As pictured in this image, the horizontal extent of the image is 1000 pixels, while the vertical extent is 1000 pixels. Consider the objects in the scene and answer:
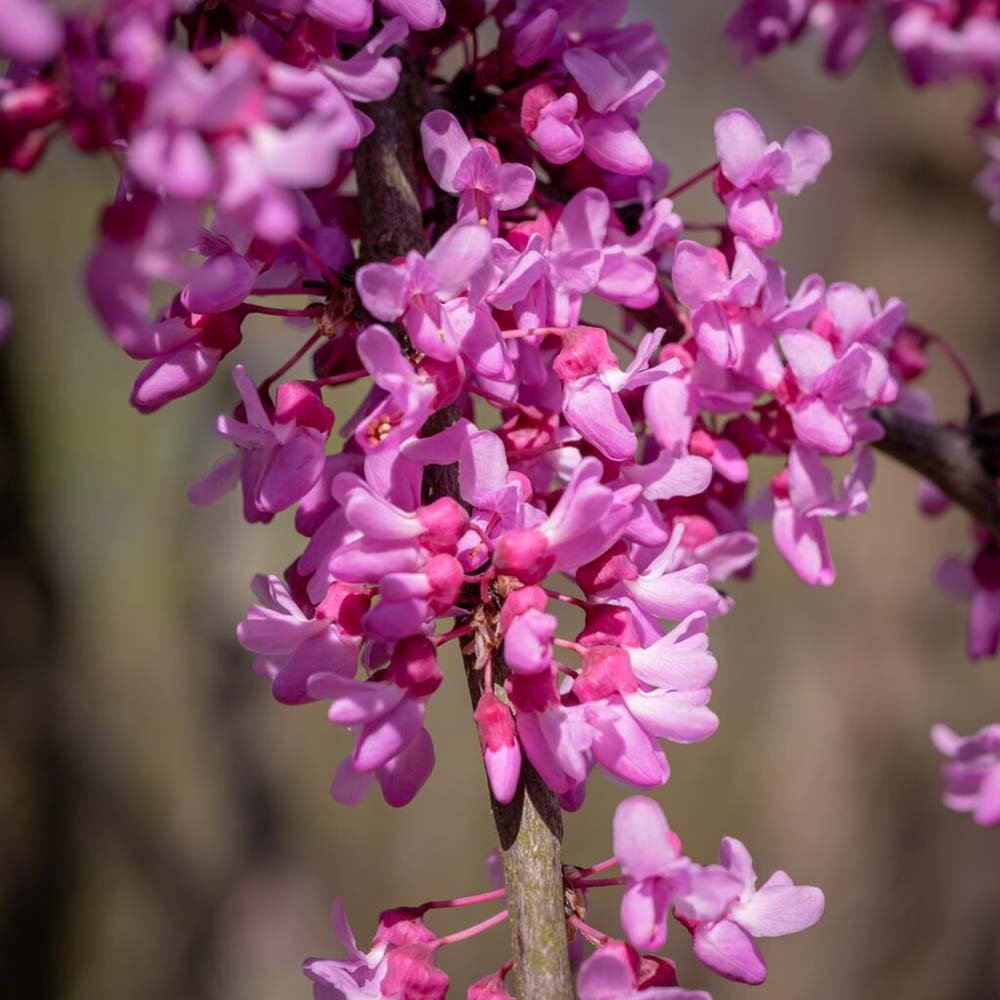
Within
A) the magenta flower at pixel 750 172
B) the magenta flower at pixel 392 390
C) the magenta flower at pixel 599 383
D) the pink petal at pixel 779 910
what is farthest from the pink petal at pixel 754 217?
the pink petal at pixel 779 910

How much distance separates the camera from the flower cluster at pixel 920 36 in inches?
35.7

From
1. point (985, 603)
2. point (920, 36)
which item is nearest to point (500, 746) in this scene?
point (985, 603)

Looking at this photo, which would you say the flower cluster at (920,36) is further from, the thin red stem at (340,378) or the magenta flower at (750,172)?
the thin red stem at (340,378)

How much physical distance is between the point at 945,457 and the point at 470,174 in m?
0.44

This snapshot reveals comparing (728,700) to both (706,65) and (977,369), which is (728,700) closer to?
(977,369)

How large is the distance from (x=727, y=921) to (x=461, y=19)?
0.49 m

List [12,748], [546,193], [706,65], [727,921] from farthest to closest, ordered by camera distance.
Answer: [706,65]
[12,748]
[546,193]
[727,921]

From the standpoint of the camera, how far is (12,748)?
2.38 metres

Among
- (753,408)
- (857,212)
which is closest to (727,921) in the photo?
(753,408)

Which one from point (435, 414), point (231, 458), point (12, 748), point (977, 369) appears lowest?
point (12, 748)

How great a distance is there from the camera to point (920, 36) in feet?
3.13

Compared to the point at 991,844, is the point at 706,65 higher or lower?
higher

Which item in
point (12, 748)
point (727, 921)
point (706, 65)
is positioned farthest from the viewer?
point (706, 65)

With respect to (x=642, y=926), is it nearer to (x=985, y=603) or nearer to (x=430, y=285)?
(x=430, y=285)
